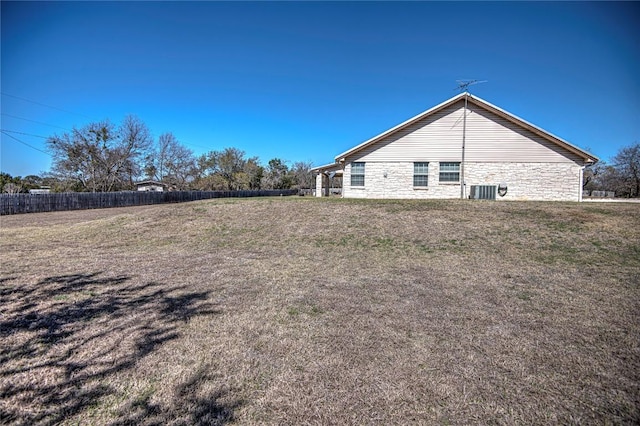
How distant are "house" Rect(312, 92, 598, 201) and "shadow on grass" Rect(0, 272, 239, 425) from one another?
14.0m

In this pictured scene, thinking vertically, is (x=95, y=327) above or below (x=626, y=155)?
below

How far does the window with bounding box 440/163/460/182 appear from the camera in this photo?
16266mm

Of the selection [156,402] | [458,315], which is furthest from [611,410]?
[156,402]

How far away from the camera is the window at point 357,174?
17219 millimetres

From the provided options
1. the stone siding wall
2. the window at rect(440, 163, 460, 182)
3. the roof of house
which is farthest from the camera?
the window at rect(440, 163, 460, 182)

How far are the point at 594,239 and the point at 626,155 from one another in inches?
1825

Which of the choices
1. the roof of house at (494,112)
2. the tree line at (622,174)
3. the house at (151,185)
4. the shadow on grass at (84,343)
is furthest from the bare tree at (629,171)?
the house at (151,185)

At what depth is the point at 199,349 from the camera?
282 centimetres

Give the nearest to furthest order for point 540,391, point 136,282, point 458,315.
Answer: point 540,391 → point 458,315 → point 136,282

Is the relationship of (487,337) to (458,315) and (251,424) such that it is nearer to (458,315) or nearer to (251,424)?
(458,315)

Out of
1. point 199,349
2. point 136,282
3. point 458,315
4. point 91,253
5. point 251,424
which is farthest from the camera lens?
point 91,253

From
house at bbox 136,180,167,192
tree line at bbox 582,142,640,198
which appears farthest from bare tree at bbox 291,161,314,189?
tree line at bbox 582,142,640,198

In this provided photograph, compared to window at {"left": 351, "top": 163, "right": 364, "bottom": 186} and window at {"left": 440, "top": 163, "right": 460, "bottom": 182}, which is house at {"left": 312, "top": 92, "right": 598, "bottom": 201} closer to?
window at {"left": 440, "top": 163, "right": 460, "bottom": 182}

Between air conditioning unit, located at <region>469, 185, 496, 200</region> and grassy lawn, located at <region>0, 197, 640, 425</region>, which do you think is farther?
air conditioning unit, located at <region>469, 185, 496, 200</region>
